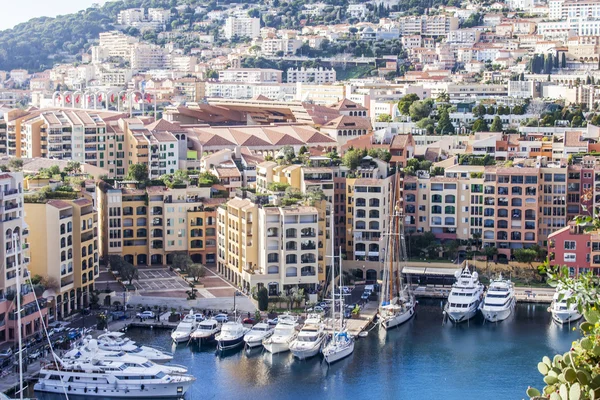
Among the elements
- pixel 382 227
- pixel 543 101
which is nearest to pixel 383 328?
pixel 382 227

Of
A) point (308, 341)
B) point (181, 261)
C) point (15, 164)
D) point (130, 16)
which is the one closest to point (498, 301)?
point (308, 341)

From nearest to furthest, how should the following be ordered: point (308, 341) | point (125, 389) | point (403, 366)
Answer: point (125, 389)
point (403, 366)
point (308, 341)

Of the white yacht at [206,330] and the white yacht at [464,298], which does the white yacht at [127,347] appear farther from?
the white yacht at [464,298]

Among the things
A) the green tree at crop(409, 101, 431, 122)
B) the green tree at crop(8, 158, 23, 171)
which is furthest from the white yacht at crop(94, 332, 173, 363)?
the green tree at crop(409, 101, 431, 122)

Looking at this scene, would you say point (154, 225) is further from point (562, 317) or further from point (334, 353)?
point (562, 317)

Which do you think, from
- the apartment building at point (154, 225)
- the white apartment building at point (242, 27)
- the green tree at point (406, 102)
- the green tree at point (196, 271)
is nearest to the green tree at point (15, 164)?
the apartment building at point (154, 225)

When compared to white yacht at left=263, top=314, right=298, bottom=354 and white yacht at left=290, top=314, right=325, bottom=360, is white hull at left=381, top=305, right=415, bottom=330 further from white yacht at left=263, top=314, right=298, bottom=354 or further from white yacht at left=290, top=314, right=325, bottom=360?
white yacht at left=263, top=314, right=298, bottom=354

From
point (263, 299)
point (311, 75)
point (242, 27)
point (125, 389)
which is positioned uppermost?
point (242, 27)
